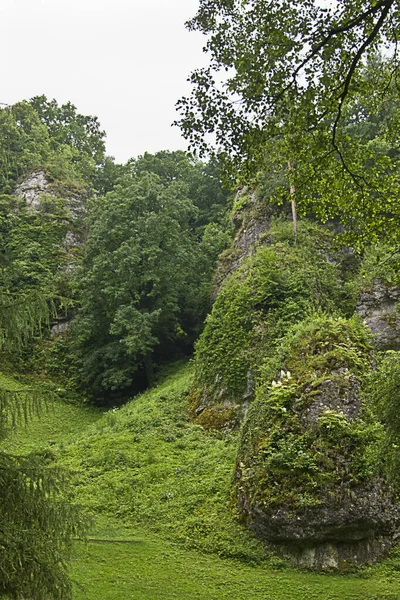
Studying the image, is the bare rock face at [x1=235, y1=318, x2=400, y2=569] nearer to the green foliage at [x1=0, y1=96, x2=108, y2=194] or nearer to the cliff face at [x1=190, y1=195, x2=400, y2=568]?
the cliff face at [x1=190, y1=195, x2=400, y2=568]

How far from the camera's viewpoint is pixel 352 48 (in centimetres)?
634

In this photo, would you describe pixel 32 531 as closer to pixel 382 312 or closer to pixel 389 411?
pixel 389 411

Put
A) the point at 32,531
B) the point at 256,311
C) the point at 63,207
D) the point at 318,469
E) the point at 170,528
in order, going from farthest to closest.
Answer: the point at 63,207 < the point at 256,311 < the point at 170,528 < the point at 318,469 < the point at 32,531

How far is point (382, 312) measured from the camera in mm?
17703

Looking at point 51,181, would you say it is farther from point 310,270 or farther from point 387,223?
point 387,223

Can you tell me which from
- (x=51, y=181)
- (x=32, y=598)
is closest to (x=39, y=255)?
(x=51, y=181)

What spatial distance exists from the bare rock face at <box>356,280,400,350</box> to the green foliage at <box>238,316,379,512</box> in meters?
4.11

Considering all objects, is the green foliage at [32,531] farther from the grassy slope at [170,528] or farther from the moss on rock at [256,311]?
the moss on rock at [256,311]

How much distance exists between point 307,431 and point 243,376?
19.0 feet

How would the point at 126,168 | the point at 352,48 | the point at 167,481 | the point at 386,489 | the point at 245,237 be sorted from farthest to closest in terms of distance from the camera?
1. the point at 126,168
2. the point at 245,237
3. the point at 167,481
4. the point at 386,489
5. the point at 352,48

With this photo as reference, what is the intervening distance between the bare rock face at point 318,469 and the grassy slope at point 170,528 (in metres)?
0.44

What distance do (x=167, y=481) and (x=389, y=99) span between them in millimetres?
9350

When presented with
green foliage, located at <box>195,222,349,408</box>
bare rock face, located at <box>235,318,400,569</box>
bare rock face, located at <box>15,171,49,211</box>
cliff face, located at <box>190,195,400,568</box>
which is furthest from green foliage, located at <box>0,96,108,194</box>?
bare rock face, located at <box>235,318,400,569</box>

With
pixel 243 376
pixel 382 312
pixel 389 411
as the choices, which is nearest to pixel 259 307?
pixel 243 376
